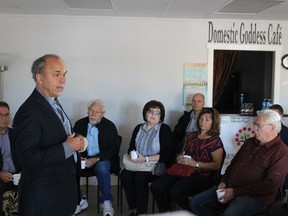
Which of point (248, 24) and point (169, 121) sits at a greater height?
point (248, 24)

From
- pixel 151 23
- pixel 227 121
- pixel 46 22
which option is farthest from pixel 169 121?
pixel 46 22

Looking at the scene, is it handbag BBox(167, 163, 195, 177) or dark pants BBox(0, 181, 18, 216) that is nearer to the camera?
dark pants BBox(0, 181, 18, 216)

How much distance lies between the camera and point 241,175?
2.53 meters

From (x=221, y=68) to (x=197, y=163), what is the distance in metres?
2.31

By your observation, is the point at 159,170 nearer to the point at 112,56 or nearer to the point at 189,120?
the point at 189,120

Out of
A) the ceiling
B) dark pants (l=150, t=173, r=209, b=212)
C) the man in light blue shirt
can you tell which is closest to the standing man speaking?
dark pants (l=150, t=173, r=209, b=212)

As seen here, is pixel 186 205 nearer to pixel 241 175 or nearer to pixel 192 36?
pixel 241 175

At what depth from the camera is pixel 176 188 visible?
9.84 feet

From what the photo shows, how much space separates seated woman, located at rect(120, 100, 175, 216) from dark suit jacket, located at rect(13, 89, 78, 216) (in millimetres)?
1603

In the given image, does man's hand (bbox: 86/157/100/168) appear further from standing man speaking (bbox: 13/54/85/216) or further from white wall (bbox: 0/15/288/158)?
standing man speaking (bbox: 13/54/85/216)

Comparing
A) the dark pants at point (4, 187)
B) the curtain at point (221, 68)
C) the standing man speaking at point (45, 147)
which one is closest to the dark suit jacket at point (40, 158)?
the standing man speaking at point (45, 147)

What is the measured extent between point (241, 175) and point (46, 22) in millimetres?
3448

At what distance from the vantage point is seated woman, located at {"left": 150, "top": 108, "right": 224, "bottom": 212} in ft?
9.73

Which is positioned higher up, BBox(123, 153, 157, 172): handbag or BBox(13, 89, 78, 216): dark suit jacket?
BBox(13, 89, 78, 216): dark suit jacket
